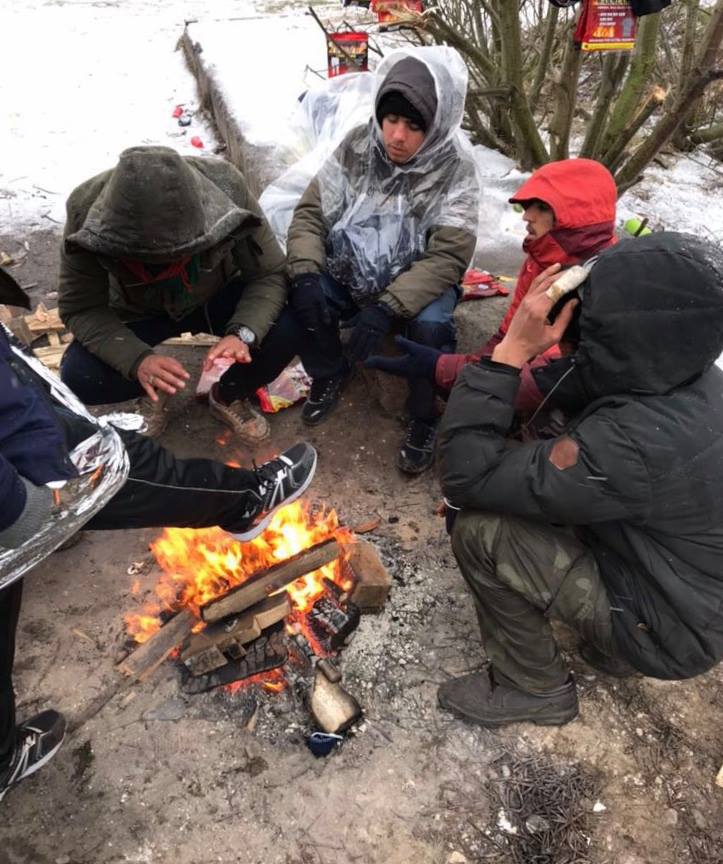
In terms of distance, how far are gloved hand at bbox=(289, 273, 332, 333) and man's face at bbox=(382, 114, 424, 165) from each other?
76 centimetres

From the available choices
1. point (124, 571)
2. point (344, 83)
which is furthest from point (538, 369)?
point (344, 83)

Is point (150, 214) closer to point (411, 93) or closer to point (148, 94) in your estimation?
point (411, 93)

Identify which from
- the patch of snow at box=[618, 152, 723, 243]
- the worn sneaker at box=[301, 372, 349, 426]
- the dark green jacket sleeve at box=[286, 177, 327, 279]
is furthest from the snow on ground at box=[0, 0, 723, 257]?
the worn sneaker at box=[301, 372, 349, 426]

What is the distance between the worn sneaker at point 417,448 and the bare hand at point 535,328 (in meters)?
1.32

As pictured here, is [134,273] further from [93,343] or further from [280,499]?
[280,499]

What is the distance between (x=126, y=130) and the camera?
7.21m

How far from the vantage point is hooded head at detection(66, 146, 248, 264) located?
244cm

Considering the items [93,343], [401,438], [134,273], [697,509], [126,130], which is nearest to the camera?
[697,509]

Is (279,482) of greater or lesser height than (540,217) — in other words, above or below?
below

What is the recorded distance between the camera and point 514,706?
2344 millimetres

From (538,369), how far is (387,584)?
111cm

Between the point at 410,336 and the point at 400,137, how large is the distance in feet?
3.35

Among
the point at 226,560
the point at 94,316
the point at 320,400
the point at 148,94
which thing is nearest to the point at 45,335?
the point at 94,316

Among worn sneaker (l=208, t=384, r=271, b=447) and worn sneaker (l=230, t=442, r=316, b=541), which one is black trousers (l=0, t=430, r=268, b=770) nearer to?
worn sneaker (l=230, t=442, r=316, b=541)
